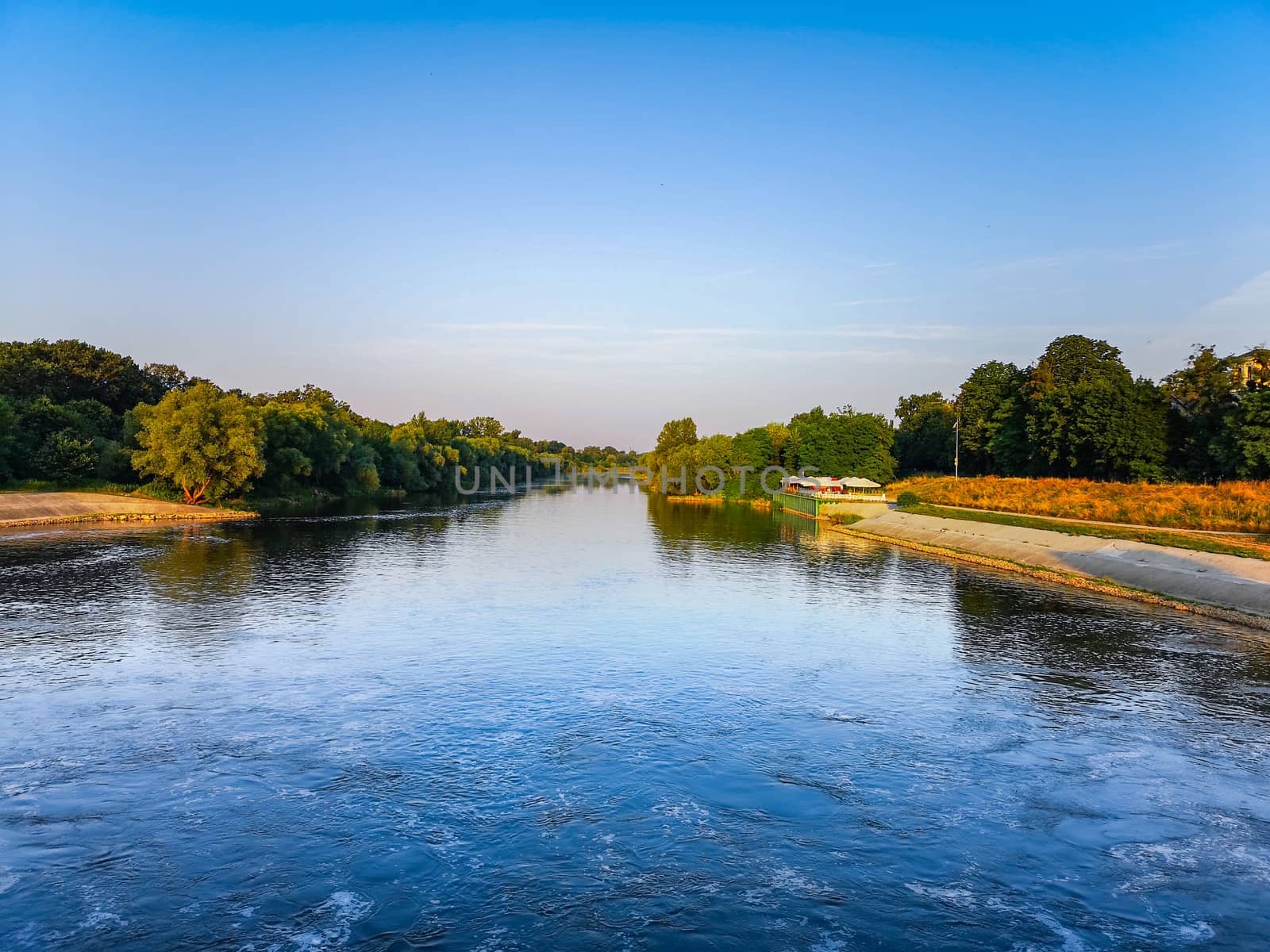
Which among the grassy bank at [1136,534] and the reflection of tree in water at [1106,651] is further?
the grassy bank at [1136,534]

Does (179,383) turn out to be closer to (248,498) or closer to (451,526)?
(248,498)

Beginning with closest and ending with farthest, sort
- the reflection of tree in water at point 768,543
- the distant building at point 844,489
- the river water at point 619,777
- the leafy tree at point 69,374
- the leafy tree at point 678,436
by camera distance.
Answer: the river water at point 619,777
the reflection of tree in water at point 768,543
the leafy tree at point 69,374
the distant building at point 844,489
the leafy tree at point 678,436

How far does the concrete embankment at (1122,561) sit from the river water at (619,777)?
3143mm

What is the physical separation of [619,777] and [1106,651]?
22756 mm

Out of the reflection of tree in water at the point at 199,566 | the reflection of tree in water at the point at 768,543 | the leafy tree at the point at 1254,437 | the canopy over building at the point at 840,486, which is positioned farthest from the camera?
the canopy over building at the point at 840,486

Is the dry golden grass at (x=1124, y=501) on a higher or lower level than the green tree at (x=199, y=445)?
lower

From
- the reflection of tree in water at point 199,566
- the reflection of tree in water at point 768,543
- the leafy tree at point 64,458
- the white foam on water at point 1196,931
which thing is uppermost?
the leafy tree at point 64,458

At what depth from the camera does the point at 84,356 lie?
101 m

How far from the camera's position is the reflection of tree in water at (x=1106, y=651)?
2645cm

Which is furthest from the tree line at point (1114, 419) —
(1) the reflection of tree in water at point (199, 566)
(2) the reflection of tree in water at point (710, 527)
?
(1) the reflection of tree in water at point (199, 566)

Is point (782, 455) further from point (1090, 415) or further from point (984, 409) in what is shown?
point (1090, 415)

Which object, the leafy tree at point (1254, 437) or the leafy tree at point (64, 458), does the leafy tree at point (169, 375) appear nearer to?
the leafy tree at point (64, 458)

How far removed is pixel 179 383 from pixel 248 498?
4171 centimetres

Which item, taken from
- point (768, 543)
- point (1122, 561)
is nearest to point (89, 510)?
point (768, 543)
